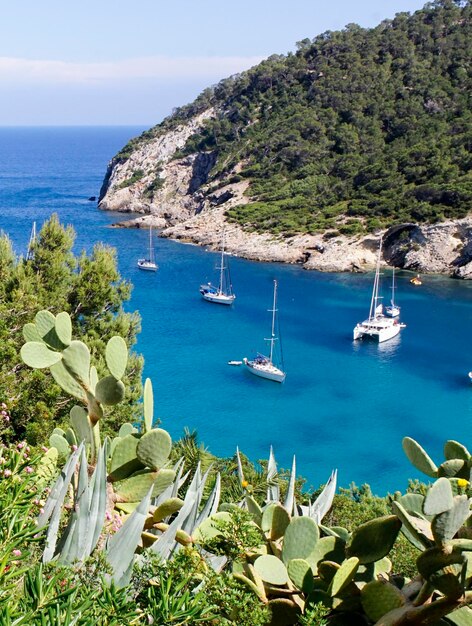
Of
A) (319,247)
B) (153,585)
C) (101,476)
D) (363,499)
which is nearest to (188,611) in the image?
(153,585)

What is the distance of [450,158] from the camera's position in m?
51.2

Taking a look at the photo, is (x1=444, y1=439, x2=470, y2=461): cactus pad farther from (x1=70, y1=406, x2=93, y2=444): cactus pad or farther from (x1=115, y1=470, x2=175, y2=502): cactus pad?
(x1=70, y1=406, x2=93, y2=444): cactus pad

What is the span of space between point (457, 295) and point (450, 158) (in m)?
16.3

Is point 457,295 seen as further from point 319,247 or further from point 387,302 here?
point 319,247

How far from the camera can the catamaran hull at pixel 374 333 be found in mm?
32719

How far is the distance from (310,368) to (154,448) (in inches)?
957

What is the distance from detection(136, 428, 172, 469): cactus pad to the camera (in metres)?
5.07

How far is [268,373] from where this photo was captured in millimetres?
27344

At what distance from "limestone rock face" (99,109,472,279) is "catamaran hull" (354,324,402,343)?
1267cm

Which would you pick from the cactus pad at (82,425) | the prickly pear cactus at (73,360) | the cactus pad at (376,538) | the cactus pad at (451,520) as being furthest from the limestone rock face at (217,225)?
the cactus pad at (451,520)

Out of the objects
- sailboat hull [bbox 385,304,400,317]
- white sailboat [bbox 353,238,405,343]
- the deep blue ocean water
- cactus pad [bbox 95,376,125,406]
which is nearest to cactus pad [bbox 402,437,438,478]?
cactus pad [bbox 95,376,125,406]

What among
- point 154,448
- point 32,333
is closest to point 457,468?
point 154,448

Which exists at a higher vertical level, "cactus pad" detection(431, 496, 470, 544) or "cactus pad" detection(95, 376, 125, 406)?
"cactus pad" detection(95, 376, 125, 406)

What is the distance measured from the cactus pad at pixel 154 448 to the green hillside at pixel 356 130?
43.2m
